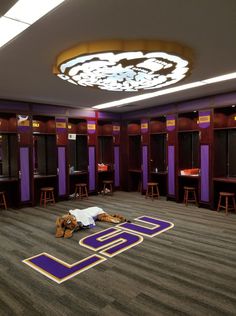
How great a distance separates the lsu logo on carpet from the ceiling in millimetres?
2792

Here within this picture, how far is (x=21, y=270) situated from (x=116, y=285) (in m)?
1.25

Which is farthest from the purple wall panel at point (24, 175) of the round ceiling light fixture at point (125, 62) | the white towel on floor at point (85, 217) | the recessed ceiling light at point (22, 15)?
the recessed ceiling light at point (22, 15)

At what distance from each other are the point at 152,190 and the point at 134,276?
4453 millimetres

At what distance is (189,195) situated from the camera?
693cm

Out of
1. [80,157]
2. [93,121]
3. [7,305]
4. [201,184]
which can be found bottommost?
[7,305]

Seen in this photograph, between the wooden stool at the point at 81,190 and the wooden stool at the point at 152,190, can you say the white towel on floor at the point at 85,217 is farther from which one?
the wooden stool at the point at 152,190

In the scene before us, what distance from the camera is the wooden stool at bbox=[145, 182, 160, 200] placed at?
23.8 ft

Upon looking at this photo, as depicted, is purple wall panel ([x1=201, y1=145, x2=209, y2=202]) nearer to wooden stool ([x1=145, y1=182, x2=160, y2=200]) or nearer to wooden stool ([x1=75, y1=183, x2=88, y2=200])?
wooden stool ([x1=145, y1=182, x2=160, y2=200])

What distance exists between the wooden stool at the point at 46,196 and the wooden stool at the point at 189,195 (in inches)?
142

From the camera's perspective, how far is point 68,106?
7.20 metres

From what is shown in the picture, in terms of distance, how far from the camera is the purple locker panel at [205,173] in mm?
6008

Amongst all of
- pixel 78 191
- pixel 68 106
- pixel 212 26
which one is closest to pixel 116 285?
pixel 212 26

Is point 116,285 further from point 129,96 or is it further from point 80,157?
point 80,157

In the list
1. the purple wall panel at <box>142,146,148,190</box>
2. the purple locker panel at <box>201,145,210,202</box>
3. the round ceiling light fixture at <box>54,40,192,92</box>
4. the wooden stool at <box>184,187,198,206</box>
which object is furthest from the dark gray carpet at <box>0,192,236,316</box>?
the purple wall panel at <box>142,146,148,190</box>
